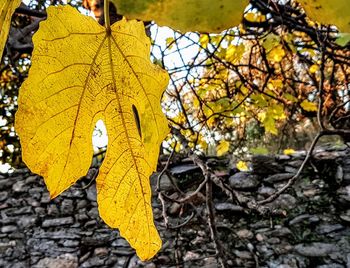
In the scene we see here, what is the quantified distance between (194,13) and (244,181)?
3066mm

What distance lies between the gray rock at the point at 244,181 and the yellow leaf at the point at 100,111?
9.48 ft

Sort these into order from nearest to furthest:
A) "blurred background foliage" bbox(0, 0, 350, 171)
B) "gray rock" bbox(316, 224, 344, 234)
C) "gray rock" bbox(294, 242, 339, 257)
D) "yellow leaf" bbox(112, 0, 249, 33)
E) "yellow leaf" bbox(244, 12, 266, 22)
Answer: "yellow leaf" bbox(112, 0, 249, 33) → "blurred background foliage" bbox(0, 0, 350, 171) → "yellow leaf" bbox(244, 12, 266, 22) → "gray rock" bbox(294, 242, 339, 257) → "gray rock" bbox(316, 224, 344, 234)

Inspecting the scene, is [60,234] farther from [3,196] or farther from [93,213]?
[3,196]

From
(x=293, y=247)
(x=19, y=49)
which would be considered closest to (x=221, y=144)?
(x=293, y=247)

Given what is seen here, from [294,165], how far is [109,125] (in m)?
3.05

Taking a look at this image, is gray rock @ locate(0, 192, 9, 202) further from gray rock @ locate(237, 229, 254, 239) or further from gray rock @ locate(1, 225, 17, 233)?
gray rock @ locate(237, 229, 254, 239)

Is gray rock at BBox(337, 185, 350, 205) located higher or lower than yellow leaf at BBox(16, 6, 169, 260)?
lower

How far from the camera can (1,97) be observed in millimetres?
3668

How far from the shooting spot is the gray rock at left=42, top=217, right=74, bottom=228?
3223mm

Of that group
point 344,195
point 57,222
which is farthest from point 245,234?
point 57,222

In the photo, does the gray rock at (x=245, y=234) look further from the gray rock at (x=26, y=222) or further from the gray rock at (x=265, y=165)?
the gray rock at (x=26, y=222)

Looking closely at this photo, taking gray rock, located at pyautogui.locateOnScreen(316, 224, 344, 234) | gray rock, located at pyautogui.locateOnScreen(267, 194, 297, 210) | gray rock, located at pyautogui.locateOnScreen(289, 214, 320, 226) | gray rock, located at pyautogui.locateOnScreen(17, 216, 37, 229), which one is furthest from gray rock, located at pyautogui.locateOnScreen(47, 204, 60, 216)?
gray rock, located at pyautogui.locateOnScreen(316, 224, 344, 234)

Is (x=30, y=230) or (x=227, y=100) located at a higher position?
(x=227, y=100)

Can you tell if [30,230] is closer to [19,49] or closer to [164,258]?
[164,258]
